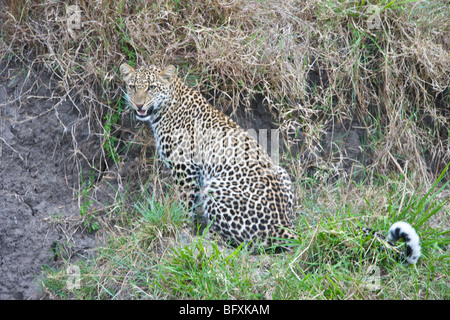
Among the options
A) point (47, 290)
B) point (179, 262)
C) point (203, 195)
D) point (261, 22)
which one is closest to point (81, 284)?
point (47, 290)

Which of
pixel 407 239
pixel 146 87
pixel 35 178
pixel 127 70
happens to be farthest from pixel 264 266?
pixel 35 178

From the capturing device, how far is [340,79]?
269 inches

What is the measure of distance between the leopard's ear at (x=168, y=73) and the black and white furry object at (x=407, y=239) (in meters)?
2.95

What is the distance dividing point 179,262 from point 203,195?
104 cm

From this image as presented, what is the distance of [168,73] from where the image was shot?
5984 mm

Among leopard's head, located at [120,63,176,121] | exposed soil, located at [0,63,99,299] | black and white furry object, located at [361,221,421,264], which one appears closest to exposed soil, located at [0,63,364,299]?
exposed soil, located at [0,63,99,299]

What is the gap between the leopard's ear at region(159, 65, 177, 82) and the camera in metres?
5.94

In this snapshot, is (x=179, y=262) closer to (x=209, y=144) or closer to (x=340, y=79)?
(x=209, y=144)

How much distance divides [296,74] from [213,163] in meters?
1.78

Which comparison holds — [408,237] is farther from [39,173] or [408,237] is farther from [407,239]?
[39,173]

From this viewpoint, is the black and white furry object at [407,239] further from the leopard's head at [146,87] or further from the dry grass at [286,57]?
the leopard's head at [146,87]

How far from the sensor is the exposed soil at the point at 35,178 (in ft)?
18.6
